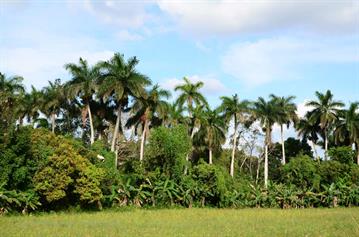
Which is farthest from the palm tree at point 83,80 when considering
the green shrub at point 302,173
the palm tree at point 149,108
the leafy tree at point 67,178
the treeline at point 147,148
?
the green shrub at point 302,173

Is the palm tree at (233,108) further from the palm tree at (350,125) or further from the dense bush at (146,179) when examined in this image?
the palm tree at (350,125)

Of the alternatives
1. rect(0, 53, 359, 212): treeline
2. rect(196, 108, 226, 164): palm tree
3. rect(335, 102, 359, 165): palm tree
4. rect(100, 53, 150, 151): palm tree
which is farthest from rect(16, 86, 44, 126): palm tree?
rect(335, 102, 359, 165): palm tree

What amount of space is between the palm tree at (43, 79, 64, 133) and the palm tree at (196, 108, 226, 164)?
1756 cm

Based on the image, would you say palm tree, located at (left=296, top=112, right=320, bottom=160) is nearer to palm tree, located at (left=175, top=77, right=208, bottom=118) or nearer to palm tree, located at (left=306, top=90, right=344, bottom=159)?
palm tree, located at (left=306, top=90, right=344, bottom=159)

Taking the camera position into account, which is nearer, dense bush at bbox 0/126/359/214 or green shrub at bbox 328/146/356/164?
dense bush at bbox 0/126/359/214

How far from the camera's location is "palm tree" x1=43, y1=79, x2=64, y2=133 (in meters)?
54.2

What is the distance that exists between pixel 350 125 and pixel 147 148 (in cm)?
3307

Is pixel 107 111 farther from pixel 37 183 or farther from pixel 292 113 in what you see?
pixel 292 113

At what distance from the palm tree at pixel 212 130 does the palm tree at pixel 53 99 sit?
57.6ft

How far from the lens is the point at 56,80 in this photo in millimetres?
57344

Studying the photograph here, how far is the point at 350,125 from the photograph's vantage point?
62969 mm

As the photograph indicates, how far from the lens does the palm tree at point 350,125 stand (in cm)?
6297

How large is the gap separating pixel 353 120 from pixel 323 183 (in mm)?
15749

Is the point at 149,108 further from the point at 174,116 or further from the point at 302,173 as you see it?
the point at 302,173
